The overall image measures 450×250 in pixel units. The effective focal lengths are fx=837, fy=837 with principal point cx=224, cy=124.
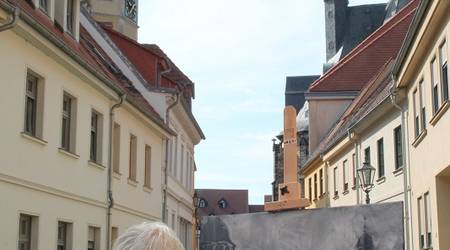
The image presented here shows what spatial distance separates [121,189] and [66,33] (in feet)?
18.2

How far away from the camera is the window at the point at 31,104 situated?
50.3 feet

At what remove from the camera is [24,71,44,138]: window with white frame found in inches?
607

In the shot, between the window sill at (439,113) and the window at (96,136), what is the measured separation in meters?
7.89

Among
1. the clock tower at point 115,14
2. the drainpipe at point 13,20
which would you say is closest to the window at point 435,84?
the drainpipe at point 13,20

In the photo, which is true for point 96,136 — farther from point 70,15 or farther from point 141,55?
point 141,55

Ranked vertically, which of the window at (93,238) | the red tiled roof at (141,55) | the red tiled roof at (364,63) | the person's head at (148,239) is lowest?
the person's head at (148,239)

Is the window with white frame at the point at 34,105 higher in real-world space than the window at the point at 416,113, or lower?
lower

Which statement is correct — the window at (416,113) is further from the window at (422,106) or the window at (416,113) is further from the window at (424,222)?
the window at (424,222)

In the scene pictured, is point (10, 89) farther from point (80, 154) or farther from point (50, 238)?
point (80, 154)

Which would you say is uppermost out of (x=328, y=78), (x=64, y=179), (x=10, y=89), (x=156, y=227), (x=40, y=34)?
(x=328, y=78)

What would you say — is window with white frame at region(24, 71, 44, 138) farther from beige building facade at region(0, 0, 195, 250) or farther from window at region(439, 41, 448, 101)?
window at region(439, 41, 448, 101)

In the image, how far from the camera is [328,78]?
141 ft

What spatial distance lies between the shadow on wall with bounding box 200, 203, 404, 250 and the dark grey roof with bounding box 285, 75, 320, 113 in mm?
67884

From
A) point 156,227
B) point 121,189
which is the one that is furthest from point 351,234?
point 121,189
